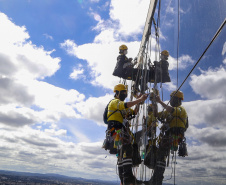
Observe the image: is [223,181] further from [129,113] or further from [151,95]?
[129,113]

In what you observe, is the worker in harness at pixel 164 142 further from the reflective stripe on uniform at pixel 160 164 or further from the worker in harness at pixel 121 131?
the worker in harness at pixel 121 131

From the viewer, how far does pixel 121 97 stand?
4.87 meters

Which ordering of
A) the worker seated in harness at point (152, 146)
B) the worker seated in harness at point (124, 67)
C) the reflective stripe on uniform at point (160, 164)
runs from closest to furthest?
1. the reflective stripe on uniform at point (160, 164)
2. the worker seated in harness at point (152, 146)
3. the worker seated in harness at point (124, 67)

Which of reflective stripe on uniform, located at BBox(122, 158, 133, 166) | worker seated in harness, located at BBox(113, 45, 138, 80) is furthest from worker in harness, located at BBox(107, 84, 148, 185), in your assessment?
worker seated in harness, located at BBox(113, 45, 138, 80)

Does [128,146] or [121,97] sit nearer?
[128,146]

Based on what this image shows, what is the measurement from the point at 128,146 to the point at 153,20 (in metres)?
3.82

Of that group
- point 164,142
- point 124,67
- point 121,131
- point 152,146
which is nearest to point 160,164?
point 164,142

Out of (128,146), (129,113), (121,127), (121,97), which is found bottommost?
(128,146)

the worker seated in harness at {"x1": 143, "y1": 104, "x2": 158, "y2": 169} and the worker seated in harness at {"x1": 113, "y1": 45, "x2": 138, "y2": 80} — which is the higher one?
the worker seated in harness at {"x1": 113, "y1": 45, "x2": 138, "y2": 80}

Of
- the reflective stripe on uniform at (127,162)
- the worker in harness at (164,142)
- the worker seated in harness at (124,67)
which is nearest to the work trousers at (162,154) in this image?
the worker in harness at (164,142)

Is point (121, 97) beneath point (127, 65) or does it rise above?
beneath

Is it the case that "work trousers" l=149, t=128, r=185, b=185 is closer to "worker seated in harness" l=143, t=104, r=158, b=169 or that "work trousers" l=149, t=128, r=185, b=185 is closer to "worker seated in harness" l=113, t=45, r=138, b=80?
"worker seated in harness" l=143, t=104, r=158, b=169

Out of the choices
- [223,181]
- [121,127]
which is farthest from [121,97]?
[223,181]

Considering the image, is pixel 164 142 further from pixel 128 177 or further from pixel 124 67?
pixel 124 67
